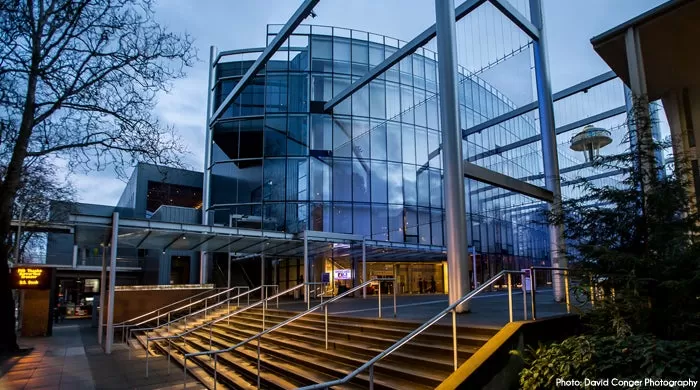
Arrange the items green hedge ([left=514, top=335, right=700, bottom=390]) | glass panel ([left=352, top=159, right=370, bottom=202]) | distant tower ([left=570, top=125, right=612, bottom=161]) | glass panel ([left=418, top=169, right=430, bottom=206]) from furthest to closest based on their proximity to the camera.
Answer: glass panel ([left=418, top=169, right=430, bottom=206])
glass panel ([left=352, top=159, right=370, bottom=202])
distant tower ([left=570, top=125, right=612, bottom=161])
green hedge ([left=514, top=335, right=700, bottom=390])

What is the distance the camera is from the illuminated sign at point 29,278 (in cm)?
1967

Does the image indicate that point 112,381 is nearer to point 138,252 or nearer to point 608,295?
point 608,295

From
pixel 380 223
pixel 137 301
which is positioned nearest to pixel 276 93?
pixel 380 223

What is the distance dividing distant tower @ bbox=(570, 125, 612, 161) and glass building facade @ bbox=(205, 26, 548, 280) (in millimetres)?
11676

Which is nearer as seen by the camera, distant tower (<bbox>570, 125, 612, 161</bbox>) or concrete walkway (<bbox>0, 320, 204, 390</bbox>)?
concrete walkway (<bbox>0, 320, 204, 390</bbox>)

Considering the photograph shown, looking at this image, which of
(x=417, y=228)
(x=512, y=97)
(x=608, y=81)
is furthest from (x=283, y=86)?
(x=608, y=81)

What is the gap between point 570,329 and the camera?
750 centimetres

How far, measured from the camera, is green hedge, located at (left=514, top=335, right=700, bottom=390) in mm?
4859

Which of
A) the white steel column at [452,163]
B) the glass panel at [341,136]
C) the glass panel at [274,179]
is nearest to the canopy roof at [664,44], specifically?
the white steel column at [452,163]

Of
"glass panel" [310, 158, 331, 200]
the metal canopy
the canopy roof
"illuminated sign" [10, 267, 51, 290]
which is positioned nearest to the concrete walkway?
the metal canopy

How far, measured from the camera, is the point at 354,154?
28.7 m

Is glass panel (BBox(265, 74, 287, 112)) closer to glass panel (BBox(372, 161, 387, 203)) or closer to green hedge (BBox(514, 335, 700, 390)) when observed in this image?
glass panel (BBox(372, 161, 387, 203))

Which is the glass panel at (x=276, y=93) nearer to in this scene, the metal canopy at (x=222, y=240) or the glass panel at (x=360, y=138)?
the glass panel at (x=360, y=138)

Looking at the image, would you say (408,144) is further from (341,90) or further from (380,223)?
(380,223)
